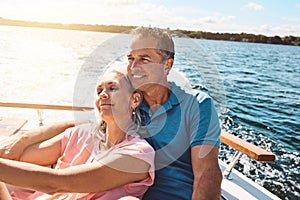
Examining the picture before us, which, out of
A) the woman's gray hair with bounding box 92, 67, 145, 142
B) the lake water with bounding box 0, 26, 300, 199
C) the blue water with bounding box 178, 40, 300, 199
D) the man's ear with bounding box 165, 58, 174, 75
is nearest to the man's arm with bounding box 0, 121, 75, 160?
the woman's gray hair with bounding box 92, 67, 145, 142

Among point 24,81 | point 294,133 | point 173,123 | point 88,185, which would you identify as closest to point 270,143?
point 294,133

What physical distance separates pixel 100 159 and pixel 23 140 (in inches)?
17.3

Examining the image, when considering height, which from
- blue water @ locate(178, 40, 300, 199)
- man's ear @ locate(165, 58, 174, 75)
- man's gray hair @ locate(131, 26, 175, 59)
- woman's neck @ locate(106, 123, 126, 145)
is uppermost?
man's gray hair @ locate(131, 26, 175, 59)

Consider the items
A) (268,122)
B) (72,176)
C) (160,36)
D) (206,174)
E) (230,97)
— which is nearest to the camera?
(72,176)

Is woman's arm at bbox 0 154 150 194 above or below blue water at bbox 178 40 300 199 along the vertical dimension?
above

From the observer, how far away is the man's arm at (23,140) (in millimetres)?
1403

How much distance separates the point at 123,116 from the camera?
50.0 inches

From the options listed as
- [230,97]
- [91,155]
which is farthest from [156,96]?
[230,97]

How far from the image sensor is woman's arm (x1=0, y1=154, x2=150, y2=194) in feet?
3.59

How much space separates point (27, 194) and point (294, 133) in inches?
208

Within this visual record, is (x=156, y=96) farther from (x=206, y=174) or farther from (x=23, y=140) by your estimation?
(x=23, y=140)

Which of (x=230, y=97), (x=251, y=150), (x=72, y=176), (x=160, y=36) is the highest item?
(x=160, y=36)

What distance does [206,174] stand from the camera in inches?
49.0

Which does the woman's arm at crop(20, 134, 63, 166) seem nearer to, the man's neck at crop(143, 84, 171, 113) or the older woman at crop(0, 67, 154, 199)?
the older woman at crop(0, 67, 154, 199)
